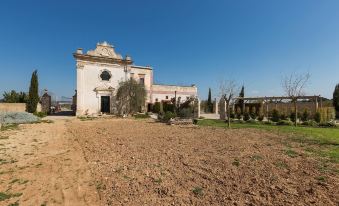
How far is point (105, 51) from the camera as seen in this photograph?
27.0 metres

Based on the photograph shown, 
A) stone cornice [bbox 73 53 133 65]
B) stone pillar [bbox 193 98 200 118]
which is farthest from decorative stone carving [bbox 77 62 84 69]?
stone pillar [bbox 193 98 200 118]

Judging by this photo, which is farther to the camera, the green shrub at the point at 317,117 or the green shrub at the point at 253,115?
the green shrub at the point at 253,115

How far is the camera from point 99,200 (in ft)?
12.2

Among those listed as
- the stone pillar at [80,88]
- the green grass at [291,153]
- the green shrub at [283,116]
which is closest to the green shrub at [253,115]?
the green shrub at [283,116]

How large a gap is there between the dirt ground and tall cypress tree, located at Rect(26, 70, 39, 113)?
20410 mm

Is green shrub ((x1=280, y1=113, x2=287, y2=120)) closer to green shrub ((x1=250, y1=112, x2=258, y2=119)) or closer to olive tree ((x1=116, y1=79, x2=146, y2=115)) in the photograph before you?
green shrub ((x1=250, y1=112, x2=258, y2=119))

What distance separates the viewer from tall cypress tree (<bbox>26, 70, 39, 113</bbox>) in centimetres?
2469

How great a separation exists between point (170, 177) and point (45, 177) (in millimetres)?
2892

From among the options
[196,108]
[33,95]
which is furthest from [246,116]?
[33,95]

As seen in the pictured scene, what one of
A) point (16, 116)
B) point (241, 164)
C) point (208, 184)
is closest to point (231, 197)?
point (208, 184)

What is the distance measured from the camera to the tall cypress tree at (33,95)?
24688 mm

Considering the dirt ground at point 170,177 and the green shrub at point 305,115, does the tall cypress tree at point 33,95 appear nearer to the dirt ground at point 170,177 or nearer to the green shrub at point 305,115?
the dirt ground at point 170,177

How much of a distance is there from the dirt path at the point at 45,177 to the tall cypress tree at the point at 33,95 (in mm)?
19835

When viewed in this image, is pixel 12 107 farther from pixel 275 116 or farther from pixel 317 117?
pixel 317 117
